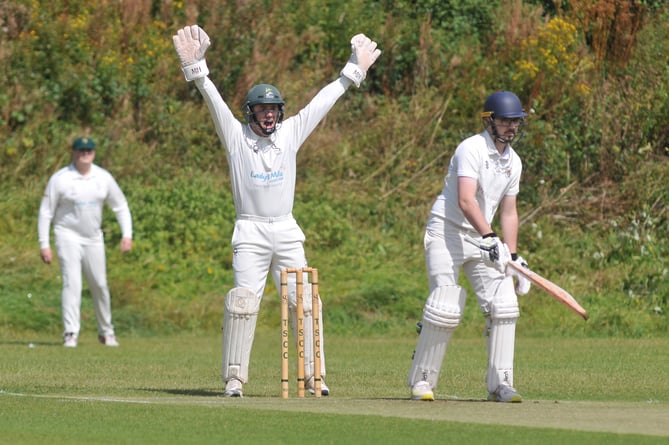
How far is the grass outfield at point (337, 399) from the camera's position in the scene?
6.81 meters

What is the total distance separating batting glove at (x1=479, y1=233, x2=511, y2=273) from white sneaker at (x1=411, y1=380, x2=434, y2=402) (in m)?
0.72

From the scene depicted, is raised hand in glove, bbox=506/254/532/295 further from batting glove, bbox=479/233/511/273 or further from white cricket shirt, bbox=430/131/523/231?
white cricket shirt, bbox=430/131/523/231

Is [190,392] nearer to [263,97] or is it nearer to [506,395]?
[263,97]

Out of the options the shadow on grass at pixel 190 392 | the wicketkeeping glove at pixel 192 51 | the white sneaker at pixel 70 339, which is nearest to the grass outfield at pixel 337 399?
the shadow on grass at pixel 190 392

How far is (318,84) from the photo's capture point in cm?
2091

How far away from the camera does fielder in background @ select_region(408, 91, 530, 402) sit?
8320 mm

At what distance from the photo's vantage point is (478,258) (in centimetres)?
846

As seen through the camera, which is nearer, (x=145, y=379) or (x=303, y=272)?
(x=303, y=272)

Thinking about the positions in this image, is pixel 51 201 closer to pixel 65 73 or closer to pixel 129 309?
pixel 129 309

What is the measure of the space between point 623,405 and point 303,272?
6.26 ft

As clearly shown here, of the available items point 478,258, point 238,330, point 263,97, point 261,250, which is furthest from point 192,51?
point 478,258

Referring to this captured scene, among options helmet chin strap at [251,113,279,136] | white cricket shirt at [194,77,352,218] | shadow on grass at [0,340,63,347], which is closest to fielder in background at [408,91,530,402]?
white cricket shirt at [194,77,352,218]

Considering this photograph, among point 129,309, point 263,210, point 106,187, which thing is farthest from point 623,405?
point 129,309

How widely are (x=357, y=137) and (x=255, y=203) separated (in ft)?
38.2
